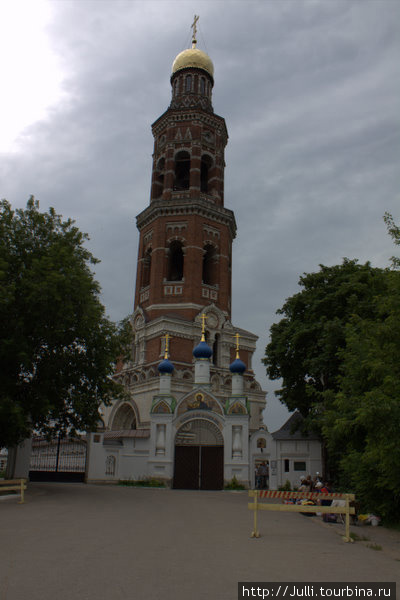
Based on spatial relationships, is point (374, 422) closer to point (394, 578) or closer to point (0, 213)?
point (394, 578)

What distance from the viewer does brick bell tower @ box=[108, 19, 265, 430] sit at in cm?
3456

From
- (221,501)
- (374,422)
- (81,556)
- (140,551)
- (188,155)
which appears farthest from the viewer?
(188,155)

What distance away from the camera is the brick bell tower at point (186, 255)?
1361 inches

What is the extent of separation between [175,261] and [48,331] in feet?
77.2

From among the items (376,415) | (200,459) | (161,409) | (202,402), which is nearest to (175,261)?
(202,402)

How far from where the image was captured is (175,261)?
40.4m

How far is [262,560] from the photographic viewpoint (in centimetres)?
742

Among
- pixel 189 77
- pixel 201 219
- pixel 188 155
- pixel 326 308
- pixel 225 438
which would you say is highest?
pixel 189 77

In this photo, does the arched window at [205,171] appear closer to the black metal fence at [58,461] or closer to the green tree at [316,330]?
the green tree at [316,330]

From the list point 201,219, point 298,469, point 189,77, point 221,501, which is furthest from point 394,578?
point 189,77

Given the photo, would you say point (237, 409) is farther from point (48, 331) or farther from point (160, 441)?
point (48, 331)

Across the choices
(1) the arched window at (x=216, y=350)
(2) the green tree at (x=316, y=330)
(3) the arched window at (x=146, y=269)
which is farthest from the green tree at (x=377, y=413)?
(3) the arched window at (x=146, y=269)

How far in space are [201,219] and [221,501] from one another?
24368 millimetres

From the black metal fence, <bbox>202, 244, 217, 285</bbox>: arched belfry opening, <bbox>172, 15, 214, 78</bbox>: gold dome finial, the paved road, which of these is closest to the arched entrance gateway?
the black metal fence
